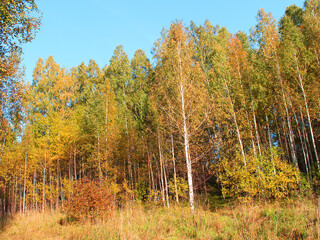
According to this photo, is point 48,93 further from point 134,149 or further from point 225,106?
point 225,106

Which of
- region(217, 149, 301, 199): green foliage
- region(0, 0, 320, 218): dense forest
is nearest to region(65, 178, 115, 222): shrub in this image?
region(0, 0, 320, 218): dense forest

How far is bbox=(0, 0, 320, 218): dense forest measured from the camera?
10633 millimetres

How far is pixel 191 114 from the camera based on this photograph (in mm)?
9977

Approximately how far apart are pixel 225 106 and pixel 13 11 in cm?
1137

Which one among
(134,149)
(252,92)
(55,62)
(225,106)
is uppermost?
(55,62)

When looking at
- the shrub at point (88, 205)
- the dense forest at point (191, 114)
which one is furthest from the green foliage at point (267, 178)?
the shrub at point (88, 205)

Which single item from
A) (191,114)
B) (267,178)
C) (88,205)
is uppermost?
(191,114)

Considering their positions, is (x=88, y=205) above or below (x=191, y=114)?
below

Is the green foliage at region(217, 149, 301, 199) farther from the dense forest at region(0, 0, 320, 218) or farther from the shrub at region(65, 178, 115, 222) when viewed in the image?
the shrub at region(65, 178, 115, 222)

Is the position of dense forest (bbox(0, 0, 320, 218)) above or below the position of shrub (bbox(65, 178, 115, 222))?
above

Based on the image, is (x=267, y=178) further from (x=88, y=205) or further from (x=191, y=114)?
(x=88, y=205)

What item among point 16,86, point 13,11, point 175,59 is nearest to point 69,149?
point 16,86

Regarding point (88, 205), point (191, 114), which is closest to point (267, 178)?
point (191, 114)

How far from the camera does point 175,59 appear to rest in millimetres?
10984
